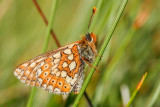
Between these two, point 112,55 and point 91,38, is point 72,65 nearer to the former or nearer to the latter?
point 91,38

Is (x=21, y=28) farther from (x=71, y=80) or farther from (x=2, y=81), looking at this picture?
(x=71, y=80)

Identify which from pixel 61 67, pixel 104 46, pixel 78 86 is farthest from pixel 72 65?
pixel 104 46

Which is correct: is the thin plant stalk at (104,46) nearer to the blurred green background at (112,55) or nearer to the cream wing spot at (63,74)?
the cream wing spot at (63,74)

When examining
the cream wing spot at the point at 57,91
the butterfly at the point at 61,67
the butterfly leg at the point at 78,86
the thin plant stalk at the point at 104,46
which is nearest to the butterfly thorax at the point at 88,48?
the butterfly at the point at 61,67

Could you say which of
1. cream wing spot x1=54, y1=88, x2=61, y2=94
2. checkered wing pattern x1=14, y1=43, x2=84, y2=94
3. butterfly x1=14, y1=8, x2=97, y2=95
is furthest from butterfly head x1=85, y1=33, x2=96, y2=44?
cream wing spot x1=54, y1=88, x2=61, y2=94

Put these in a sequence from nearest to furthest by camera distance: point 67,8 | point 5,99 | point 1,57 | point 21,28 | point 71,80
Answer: point 71,80 < point 5,99 < point 1,57 < point 21,28 < point 67,8

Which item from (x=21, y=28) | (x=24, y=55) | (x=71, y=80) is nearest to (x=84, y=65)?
(x=71, y=80)
